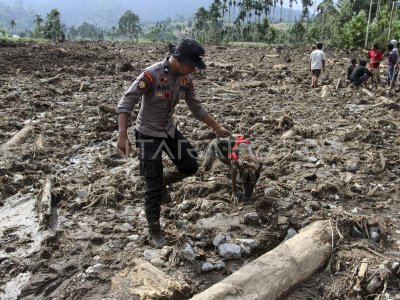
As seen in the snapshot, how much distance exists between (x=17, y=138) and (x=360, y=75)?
9.75 metres

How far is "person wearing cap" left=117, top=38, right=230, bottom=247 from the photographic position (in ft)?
12.1

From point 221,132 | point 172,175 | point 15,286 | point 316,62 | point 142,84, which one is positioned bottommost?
point 15,286

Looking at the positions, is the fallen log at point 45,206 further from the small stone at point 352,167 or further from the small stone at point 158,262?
the small stone at point 352,167

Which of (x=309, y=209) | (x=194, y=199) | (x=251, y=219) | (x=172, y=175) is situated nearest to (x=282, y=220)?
(x=251, y=219)

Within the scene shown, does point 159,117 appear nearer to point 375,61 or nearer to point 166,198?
point 166,198

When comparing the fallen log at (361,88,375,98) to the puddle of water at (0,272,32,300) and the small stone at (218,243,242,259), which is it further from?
the puddle of water at (0,272,32,300)

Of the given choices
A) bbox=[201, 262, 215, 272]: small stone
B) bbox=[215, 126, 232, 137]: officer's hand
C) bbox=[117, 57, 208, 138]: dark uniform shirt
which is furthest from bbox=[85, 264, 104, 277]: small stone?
bbox=[215, 126, 232, 137]: officer's hand

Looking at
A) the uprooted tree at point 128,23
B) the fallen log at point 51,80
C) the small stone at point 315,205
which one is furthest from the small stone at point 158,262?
the uprooted tree at point 128,23

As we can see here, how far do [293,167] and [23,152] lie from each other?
14.1 feet

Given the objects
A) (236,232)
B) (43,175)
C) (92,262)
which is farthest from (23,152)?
(236,232)

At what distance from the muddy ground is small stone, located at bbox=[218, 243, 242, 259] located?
67mm

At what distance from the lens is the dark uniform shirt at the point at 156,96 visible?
Result: 3.72 m

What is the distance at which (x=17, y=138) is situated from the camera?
740 cm

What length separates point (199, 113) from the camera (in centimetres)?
442
